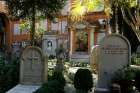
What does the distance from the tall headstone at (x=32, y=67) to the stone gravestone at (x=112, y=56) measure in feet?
7.00

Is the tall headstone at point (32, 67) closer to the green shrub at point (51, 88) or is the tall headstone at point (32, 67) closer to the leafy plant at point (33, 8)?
the green shrub at point (51, 88)

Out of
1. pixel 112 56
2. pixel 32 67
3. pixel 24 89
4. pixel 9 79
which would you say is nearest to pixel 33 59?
pixel 32 67

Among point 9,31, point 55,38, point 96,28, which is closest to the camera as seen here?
point 96,28

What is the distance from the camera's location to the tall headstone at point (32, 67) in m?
14.2

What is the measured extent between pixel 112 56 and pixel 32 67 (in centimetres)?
300

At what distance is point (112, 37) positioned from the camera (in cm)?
1361

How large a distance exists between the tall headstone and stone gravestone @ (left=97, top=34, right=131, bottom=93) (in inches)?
84.0

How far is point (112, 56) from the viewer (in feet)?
44.6

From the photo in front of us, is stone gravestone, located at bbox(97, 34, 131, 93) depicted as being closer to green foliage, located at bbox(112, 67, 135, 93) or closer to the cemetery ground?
the cemetery ground

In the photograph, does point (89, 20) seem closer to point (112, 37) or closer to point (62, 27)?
point (62, 27)

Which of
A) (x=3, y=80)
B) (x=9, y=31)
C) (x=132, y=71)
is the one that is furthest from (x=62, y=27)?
(x=132, y=71)

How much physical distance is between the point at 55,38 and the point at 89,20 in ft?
11.7

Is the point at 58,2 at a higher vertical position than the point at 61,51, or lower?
higher

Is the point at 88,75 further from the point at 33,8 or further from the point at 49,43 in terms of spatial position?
the point at 49,43
